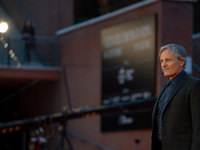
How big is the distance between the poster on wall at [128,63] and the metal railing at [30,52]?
119 inches

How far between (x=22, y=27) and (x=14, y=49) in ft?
5.80

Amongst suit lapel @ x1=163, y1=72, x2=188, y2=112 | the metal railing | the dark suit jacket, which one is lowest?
the dark suit jacket

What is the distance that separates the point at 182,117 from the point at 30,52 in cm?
1248

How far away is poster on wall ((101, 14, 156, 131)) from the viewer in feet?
37.3

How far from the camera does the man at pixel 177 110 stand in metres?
3.13

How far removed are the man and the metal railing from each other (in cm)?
1071

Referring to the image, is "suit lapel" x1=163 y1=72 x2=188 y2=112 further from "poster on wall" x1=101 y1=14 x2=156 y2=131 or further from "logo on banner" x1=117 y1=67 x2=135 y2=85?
"logo on banner" x1=117 y1=67 x2=135 y2=85

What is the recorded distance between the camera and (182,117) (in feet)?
10.4

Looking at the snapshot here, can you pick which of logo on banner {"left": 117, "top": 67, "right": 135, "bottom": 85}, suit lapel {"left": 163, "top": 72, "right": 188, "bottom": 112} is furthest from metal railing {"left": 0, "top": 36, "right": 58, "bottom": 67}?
suit lapel {"left": 163, "top": 72, "right": 188, "bottom": 112}

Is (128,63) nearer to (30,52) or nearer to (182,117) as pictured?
(30,52)

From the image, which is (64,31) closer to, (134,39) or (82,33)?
(82,33)

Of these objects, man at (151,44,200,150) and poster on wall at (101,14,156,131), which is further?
poster on wall at (101,14,156,131)

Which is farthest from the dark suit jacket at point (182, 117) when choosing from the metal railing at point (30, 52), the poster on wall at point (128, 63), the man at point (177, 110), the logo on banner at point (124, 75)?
the metal railing at point (30, 52)

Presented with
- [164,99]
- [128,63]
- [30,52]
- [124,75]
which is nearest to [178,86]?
[164,99]
